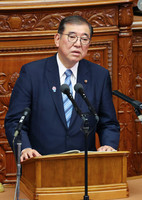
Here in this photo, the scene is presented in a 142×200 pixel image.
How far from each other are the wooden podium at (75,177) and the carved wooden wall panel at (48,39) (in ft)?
7.98

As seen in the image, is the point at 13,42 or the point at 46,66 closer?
the point at 46,66

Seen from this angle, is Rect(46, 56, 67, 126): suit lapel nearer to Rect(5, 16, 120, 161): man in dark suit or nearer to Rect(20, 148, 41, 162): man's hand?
Rect(5, 16, 120, 161): man in dark suit

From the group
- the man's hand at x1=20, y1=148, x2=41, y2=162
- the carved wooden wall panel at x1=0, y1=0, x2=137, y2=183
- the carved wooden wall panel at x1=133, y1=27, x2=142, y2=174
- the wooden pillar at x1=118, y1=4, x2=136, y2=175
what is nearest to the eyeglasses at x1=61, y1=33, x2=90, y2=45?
the man's hand at x1=20, y1=148, x2=41, y2=162

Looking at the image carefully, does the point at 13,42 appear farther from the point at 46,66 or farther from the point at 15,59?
the point at 46,66

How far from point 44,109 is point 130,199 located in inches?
37.0

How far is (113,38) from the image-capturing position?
4914mm

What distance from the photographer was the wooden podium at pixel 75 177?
2357 mm

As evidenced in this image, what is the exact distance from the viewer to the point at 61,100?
9.96 feet

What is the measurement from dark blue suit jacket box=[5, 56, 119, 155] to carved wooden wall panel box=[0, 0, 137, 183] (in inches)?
66.0

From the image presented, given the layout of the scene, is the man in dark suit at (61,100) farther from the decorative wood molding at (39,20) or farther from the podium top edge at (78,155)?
the decorative wood molding at (39,20)

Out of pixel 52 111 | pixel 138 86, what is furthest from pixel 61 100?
pixel 138 86

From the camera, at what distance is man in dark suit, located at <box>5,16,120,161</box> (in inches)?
119

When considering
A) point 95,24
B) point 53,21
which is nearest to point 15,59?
point 53,21

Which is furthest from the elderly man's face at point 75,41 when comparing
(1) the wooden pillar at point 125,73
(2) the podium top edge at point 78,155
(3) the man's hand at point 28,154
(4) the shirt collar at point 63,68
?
(1) the wooden pillar at point 125,73
